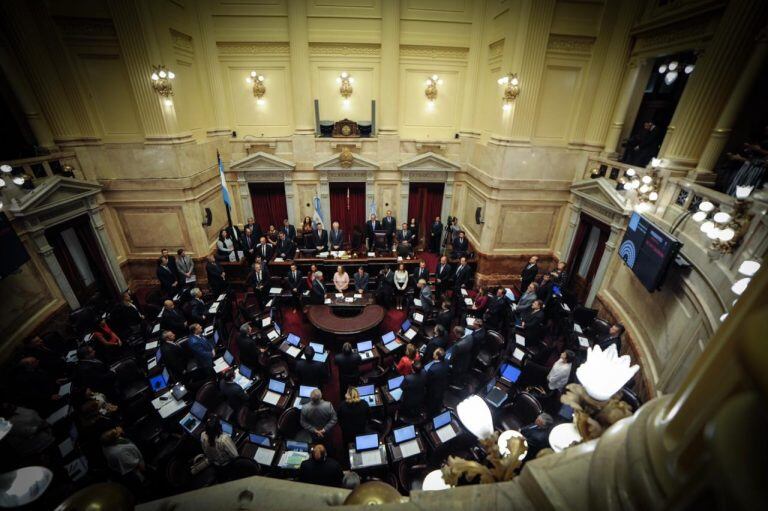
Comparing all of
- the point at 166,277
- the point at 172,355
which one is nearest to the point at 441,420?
the point at 172,355

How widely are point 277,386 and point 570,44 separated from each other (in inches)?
405

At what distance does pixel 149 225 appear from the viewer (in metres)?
9.33

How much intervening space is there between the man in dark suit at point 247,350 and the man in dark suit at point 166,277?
11.6 ft

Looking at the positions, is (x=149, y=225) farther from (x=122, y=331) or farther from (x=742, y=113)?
(x=742, y=113)

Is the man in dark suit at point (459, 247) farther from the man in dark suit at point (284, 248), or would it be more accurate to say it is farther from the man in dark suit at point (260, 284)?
the man in dark suit at point (260, 284)

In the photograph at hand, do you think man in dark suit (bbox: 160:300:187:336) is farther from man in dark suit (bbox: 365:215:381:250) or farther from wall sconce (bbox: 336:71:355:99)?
wall sconce (bbox: 336:71:355:99)

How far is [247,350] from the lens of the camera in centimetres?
615

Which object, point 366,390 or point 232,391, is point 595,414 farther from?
point 232,391

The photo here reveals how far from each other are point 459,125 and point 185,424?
1112 centimetres

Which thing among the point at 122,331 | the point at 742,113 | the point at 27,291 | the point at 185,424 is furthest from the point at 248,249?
the point at 742,113

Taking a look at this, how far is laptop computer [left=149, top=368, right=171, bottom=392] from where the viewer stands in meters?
5.68

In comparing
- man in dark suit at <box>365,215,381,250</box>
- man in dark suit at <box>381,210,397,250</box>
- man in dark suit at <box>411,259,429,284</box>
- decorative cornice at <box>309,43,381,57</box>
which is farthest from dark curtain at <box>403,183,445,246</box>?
decorative cornice at <box>309,43,381,57</box>

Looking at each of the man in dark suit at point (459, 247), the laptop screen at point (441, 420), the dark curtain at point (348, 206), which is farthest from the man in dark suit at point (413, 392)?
the dark curtain at point (348, 206)

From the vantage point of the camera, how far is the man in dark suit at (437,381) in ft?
Result: 17.9
